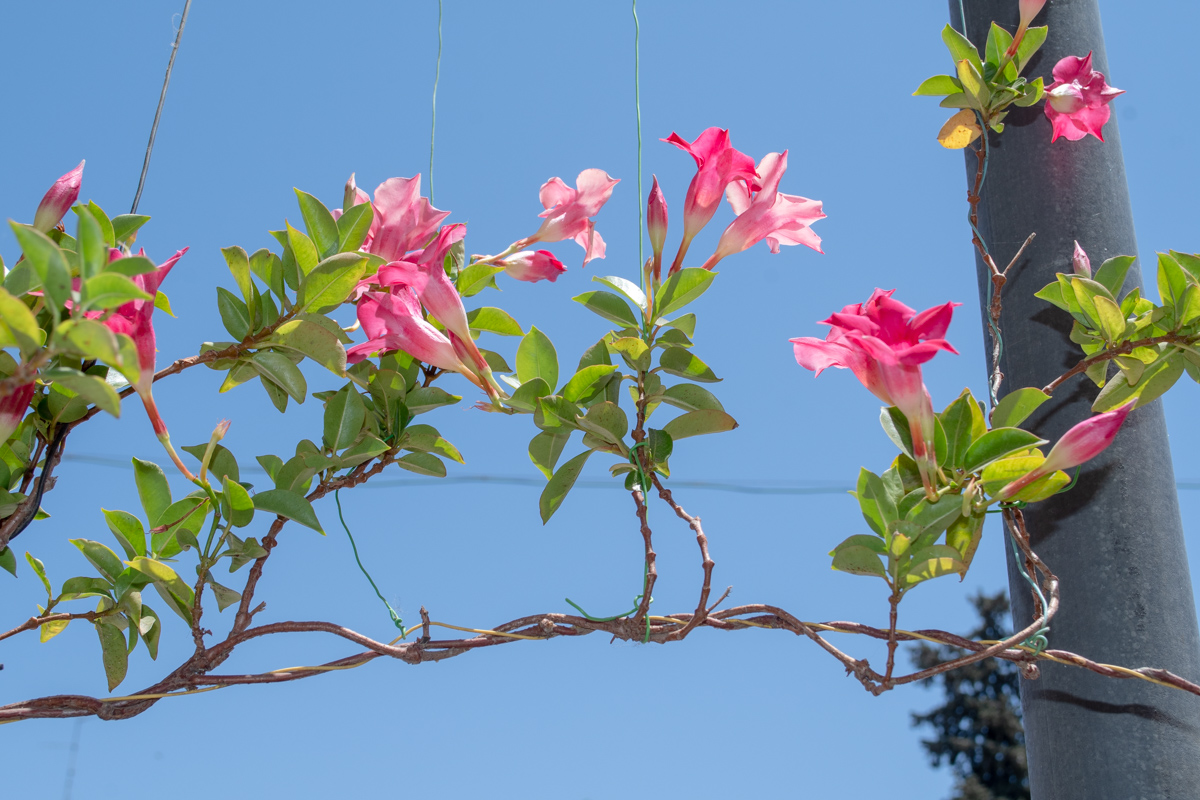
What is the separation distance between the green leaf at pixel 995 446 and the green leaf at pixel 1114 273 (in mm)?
189

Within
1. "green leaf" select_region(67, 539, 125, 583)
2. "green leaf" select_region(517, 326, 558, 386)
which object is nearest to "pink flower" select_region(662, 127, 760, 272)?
"green leaf" select_region(517, 326, 558, 386)

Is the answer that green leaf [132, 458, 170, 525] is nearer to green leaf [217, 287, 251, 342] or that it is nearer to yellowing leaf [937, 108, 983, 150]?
green leaf [217, 287, 251, 342]

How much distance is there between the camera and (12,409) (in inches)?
20.7

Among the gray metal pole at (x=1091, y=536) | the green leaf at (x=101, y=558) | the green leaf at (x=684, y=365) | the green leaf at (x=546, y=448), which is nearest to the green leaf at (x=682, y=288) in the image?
the green leaf at (x=684, y=365)

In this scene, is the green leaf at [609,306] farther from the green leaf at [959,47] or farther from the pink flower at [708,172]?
the green leaf at [959,47]

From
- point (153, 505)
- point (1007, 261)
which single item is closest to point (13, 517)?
point (153, 505)

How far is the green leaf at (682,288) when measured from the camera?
24.0 inches

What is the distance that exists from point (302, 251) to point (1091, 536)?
23.9 inches

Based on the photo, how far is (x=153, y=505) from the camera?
2.08 feet

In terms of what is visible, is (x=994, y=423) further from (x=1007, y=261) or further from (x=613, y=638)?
(x=613, y=638)

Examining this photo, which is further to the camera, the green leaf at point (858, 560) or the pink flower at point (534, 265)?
the pink flower at point (534, 265)

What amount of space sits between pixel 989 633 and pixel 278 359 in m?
13.1

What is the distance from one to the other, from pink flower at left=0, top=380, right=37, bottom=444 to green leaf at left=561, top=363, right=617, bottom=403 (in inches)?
12.6

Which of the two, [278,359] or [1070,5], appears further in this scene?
[1070,5]
